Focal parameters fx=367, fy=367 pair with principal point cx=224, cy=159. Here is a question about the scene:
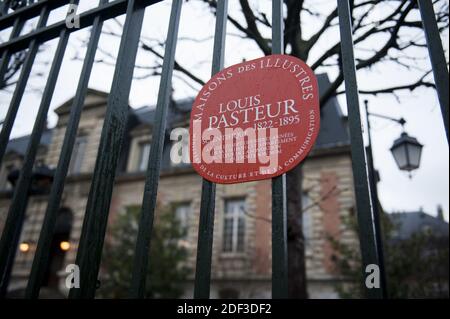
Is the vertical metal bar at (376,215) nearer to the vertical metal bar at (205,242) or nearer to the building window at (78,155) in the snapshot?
the vertical metal bar at (205,242)

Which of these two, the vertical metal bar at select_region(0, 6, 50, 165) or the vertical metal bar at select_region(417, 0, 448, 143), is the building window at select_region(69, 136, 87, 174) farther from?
the vertical metal bar at select_region(417, 0, 448, 143)

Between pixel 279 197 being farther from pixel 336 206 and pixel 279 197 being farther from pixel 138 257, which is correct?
pixel 336 206

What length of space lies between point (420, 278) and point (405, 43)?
26.6 ft

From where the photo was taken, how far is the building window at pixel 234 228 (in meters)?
15.5

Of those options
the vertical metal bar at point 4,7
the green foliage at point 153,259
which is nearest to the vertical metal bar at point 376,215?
the vertical metal bar at point 4,7

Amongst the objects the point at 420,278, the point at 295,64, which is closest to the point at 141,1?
the point at 295,64

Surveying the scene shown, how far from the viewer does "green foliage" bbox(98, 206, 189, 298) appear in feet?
42.5

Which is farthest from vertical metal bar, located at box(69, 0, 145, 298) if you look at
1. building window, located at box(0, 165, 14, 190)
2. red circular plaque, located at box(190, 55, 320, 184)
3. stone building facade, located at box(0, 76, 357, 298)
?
building window, located at box(0, 165, 14, 190)

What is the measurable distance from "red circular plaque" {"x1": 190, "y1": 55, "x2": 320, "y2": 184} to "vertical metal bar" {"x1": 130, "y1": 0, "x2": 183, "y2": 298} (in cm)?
16

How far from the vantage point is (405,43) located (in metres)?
5.62

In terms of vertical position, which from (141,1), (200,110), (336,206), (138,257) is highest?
(336,206)

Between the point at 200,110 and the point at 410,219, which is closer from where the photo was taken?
the point at 200,110
